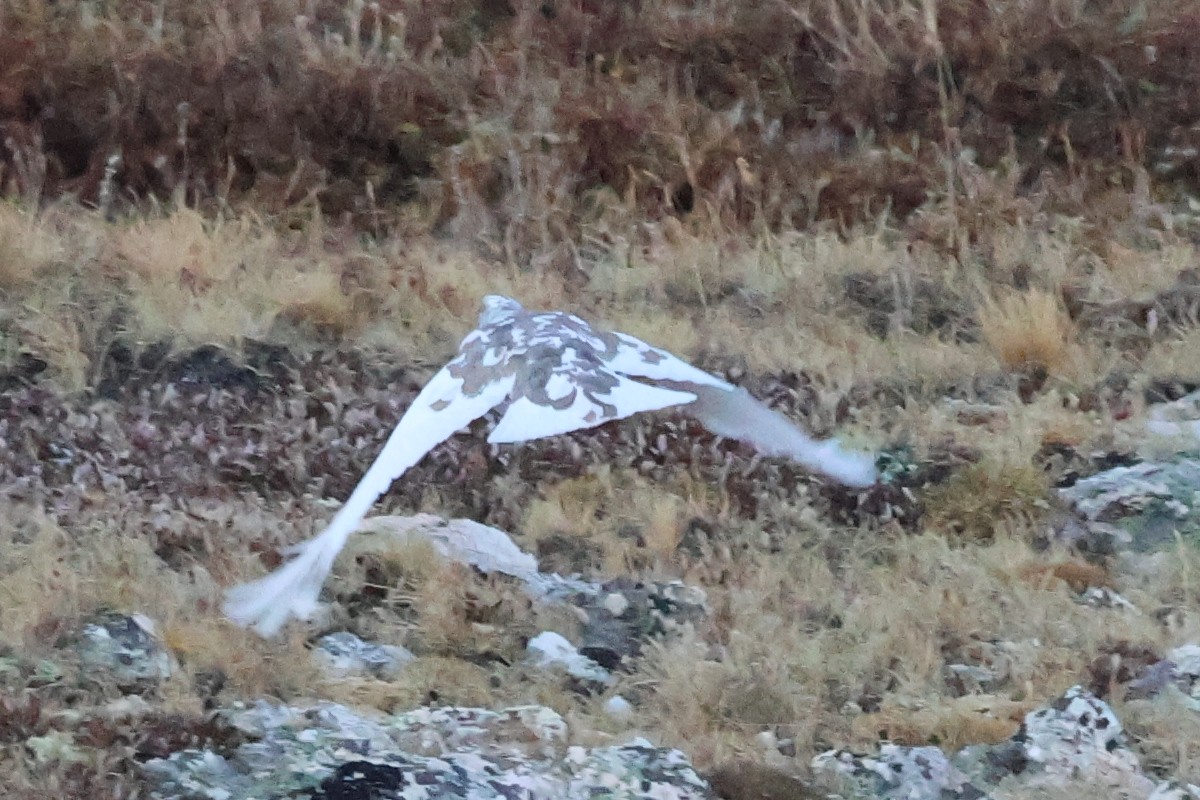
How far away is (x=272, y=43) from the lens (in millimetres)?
6734

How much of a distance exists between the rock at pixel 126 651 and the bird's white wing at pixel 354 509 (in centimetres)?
23

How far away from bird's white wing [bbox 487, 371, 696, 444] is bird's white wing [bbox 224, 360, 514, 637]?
2.8 inches

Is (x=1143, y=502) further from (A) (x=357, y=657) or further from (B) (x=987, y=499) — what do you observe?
(A) (x=357, y=657)

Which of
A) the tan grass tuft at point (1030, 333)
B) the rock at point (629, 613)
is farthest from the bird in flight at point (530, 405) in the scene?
the tan grass tuft at point (1030, 333)

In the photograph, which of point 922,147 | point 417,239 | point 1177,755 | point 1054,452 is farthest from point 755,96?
point 1177,755

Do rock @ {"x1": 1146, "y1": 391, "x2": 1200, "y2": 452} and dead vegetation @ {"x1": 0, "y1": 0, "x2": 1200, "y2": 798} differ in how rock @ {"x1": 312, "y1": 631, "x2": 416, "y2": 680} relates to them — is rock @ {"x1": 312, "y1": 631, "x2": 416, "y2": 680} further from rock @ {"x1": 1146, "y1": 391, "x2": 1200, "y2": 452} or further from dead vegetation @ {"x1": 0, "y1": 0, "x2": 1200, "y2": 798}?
rock @ {"x1": 1146, "y1": 391, "x2": 1200, "y2": 452}

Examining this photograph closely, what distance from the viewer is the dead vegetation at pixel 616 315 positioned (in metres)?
3.16

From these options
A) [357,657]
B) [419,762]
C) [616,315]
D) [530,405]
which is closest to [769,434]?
[530,405]

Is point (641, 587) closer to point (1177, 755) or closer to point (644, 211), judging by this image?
point (1177, 755)

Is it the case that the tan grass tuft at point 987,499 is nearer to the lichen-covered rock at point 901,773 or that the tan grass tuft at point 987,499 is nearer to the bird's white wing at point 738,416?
the bird's white wing at point 738,416

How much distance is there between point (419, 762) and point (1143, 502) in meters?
1.95

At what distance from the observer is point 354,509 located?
3311 mm

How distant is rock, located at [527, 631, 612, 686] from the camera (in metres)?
3.19

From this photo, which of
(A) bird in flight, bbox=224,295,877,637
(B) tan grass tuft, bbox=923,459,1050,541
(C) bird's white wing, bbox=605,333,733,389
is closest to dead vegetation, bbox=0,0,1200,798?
(B) tan grass tuft, bbox=923,459,1050,541
